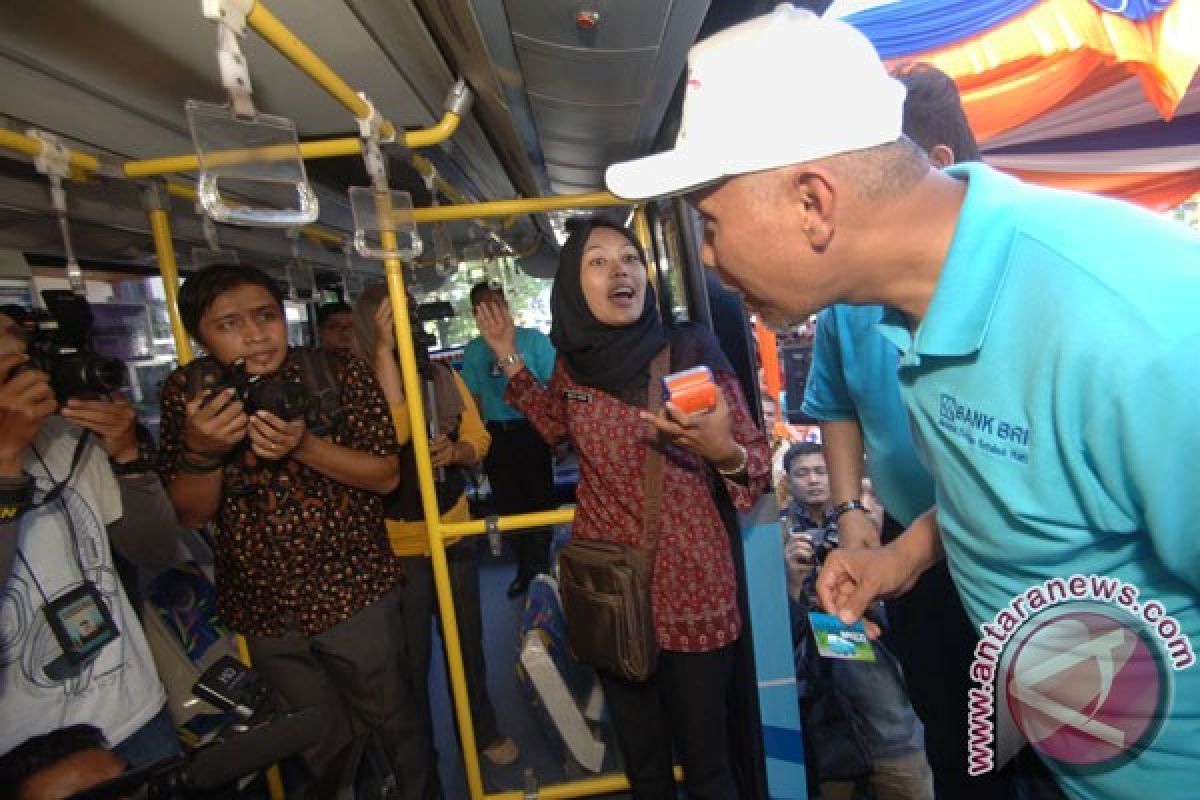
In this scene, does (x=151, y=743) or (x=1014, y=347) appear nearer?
(x=1014, y=347)

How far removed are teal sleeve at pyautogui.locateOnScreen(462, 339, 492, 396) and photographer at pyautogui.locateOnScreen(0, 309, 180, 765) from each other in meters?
2.23

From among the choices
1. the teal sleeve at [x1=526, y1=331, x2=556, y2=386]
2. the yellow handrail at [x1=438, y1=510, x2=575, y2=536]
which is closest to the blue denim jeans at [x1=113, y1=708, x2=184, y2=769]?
the yellow handrail at [x1=438, y1=510, x2=575, y2=536]

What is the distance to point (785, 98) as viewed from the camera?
2.63ft

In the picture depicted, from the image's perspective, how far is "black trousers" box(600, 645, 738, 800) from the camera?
5.41 feet

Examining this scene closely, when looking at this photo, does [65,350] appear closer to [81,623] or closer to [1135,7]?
[81,623]

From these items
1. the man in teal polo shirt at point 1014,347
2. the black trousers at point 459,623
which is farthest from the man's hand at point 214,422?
the man in teal polo shirt at point 1014,347

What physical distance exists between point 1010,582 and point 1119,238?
1.69ft

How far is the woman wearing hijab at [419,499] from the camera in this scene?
210 cm

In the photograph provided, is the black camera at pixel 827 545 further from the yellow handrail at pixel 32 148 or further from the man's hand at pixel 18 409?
the yellow handrail at pixel 32 148

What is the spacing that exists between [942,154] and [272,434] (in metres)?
1.84

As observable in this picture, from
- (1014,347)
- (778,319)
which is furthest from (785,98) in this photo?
(1014,347)

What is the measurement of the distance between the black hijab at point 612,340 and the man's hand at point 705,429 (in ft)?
0.72

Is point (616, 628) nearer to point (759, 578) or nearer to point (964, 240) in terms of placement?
point (759, 578)

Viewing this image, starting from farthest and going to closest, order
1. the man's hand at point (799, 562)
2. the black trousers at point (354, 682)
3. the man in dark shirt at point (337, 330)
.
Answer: the man in dark shirt at point (337, 330) → the man's hand at point (799, 562) → the black trousers at point (354, 682)
